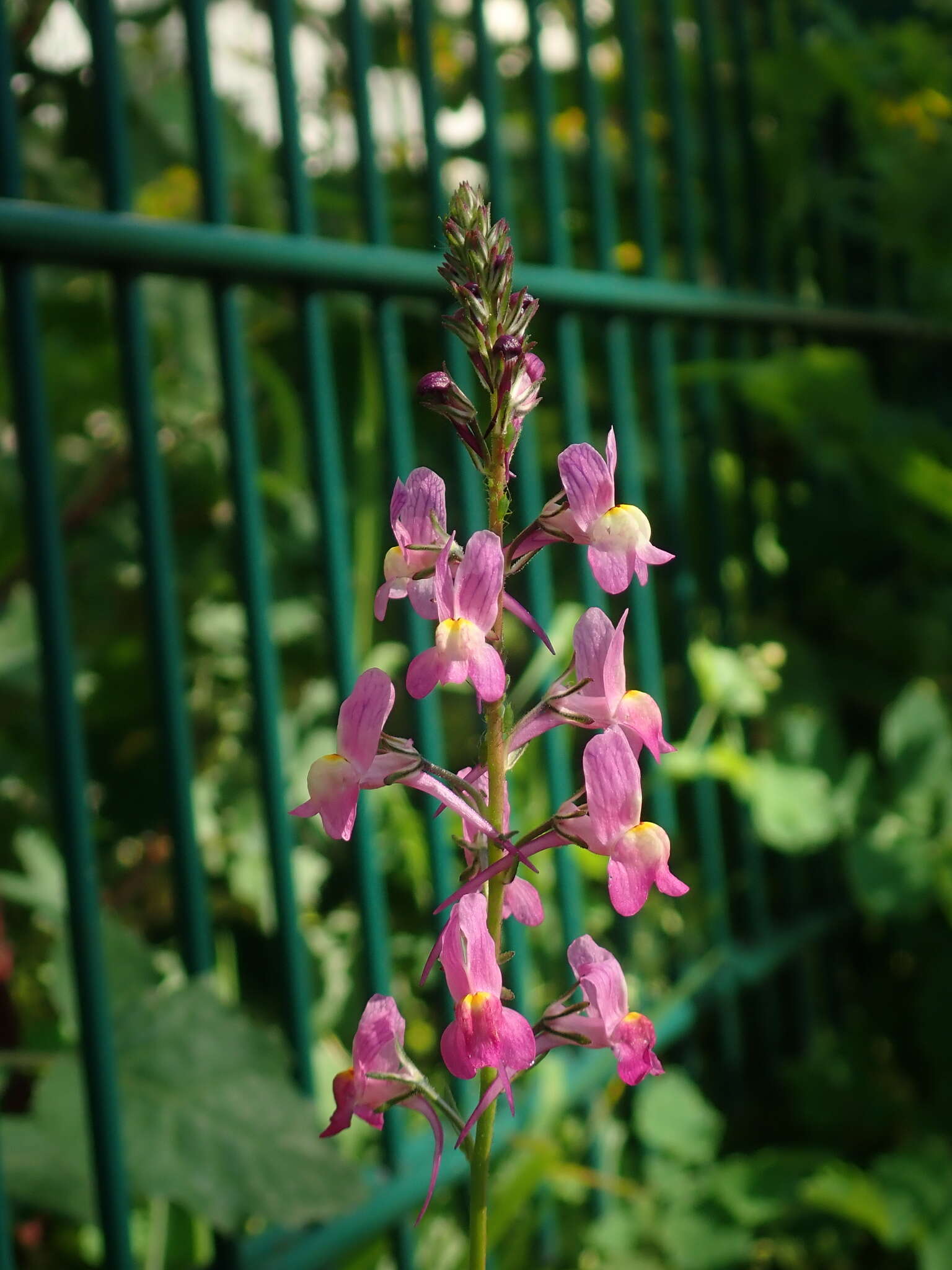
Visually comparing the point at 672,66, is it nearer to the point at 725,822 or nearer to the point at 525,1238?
the point at 725,822

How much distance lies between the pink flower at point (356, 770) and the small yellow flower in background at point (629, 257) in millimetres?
2336

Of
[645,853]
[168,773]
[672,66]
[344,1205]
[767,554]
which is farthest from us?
[767,554]

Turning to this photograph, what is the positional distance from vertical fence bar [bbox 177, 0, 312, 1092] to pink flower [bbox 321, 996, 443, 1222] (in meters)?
0.81

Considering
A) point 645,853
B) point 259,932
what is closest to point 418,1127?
point 259,932

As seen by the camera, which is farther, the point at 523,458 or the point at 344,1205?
the point at 523,458

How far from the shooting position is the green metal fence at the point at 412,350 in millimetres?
1232

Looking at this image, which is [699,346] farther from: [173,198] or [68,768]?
[68,768]

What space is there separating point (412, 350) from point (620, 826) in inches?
75.8

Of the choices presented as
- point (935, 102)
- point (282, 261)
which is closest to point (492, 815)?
point (282, 261)

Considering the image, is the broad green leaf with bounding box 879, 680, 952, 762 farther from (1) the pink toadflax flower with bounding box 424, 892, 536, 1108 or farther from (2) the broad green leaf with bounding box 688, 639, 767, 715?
(1) the pink toadflax flower with bounding box 424, 892, 536, 1108

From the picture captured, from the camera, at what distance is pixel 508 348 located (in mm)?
549

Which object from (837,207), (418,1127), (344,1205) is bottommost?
(418,1127)

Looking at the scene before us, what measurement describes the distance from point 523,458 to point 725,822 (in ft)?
3.52

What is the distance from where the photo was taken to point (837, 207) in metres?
2.88
